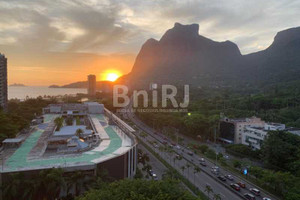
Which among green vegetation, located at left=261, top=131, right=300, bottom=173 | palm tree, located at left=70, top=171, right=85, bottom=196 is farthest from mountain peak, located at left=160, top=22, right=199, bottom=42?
palm tree, located at left=70, top=171, right=85, bottom=196

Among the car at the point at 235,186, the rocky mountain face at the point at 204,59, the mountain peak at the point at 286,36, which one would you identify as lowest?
the car at the point at 235,186

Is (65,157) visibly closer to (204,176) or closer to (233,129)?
(204,176)

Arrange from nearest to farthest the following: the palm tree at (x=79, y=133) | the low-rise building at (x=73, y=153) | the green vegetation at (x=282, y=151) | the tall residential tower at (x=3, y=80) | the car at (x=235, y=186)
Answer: the low-rise building at (x=73, y=153) < the car at (x=235, y=186) < the green vegetation at (x=282, y=151) < the palm tree at (x=79, y=133) < the tall residential tower at (x=3, y=80)

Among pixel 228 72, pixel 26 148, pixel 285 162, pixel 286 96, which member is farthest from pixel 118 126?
pixel 228 72

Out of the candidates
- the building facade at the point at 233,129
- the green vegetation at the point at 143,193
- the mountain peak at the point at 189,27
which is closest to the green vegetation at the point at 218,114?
the building facade at the point at 233,129

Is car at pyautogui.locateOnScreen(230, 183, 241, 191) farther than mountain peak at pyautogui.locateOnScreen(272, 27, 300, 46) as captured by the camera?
No

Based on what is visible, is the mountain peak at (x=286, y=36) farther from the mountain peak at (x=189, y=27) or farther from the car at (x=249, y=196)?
the car at (x=249, y=196)

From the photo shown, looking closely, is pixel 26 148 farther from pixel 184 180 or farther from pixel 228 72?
pixel 228 72

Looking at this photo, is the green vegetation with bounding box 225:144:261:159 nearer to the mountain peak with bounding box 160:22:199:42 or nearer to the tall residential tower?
the tall residential tower

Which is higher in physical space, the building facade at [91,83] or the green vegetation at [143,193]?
the building facade at [91,83]

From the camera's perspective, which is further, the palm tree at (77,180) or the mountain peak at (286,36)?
the mountain peak at (286,36)
